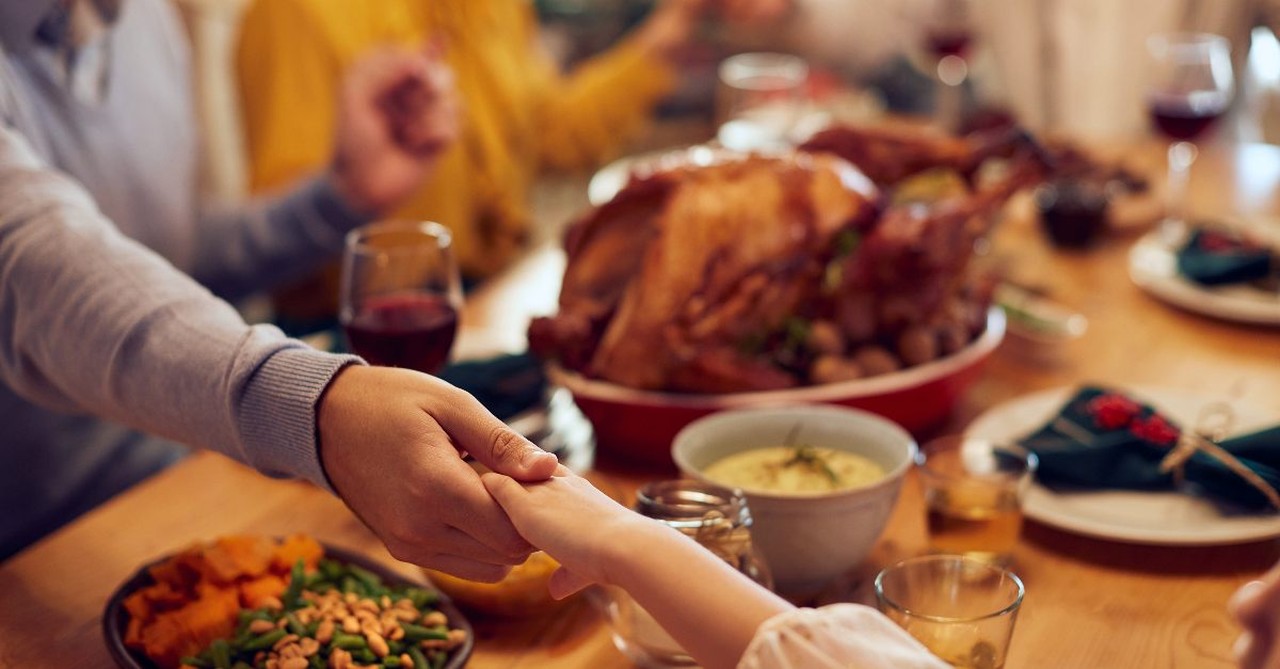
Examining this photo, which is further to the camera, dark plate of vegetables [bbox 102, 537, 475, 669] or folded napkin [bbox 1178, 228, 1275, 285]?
folded napkin [bbox 1178, 228, 1275, 285]

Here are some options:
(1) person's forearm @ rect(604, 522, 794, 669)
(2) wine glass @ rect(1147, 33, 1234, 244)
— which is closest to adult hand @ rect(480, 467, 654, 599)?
(1) person's forearm @ rect(604, 522, 794, 669)

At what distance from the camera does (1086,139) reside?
94.0 inches

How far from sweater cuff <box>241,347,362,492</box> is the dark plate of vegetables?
0.10m

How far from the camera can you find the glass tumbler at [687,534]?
857 millimetres

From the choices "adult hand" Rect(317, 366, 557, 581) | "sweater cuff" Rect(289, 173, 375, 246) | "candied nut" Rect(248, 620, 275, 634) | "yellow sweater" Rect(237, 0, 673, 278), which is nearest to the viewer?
"adult hand" Rect(317, 366, 557, 581)

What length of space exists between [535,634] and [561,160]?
201 centimetres

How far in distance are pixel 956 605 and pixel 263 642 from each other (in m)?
0.49

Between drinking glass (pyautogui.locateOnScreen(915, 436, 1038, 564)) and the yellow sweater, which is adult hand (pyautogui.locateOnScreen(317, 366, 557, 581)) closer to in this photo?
drinking glass (pyautogui.locateOnScreen(915, 436, 1038, 564))

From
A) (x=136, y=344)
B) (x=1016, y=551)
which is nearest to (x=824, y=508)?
(x=1016, y=551)

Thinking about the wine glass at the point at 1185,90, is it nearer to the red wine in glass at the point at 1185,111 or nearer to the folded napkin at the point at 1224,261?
the red wine in glass at the point at 1185,111

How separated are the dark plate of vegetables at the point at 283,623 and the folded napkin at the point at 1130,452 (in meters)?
0.57

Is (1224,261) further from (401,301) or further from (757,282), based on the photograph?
(401,301)

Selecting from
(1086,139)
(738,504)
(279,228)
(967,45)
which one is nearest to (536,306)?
(279,228)

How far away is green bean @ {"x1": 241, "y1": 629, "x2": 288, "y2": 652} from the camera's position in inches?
33.5
